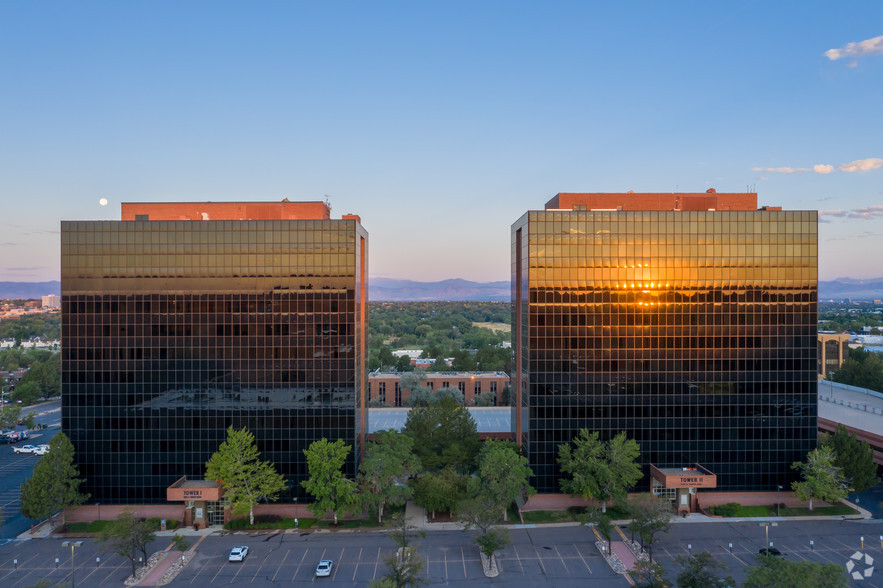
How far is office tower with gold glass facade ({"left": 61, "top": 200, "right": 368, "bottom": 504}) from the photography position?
62.2 metres

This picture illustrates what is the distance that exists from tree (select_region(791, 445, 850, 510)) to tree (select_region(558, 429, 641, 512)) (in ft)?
64.2

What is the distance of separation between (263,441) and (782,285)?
68374mm

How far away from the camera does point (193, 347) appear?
62562 mm

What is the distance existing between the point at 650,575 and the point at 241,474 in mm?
44033

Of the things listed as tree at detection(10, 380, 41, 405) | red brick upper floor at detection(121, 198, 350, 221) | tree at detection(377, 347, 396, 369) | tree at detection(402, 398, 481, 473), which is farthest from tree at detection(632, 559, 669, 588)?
tree at detection(10, 380, 41, 405)

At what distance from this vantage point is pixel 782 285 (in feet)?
212

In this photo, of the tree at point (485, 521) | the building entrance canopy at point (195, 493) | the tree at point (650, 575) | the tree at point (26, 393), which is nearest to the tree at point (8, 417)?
the tree at point (26, 393)

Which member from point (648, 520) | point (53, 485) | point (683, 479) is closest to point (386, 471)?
point (648, 520)

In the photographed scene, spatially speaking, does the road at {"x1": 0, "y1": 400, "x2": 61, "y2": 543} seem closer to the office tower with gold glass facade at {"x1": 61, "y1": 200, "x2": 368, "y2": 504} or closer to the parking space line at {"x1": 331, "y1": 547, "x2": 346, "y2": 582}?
the office tower with gold glass facade at {"x1": 61, "y1": 200, "x2": 368, "y2": 504}

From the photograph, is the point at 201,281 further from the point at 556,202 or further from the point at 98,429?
the point at 556,202

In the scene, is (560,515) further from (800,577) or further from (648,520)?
(800,577)

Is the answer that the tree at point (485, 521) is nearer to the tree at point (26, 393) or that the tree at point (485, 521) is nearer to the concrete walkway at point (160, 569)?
the concrete walkway at point (160, 569)

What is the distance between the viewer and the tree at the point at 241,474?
5862 centimetres

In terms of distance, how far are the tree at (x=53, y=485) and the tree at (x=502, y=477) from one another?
47.0 m
